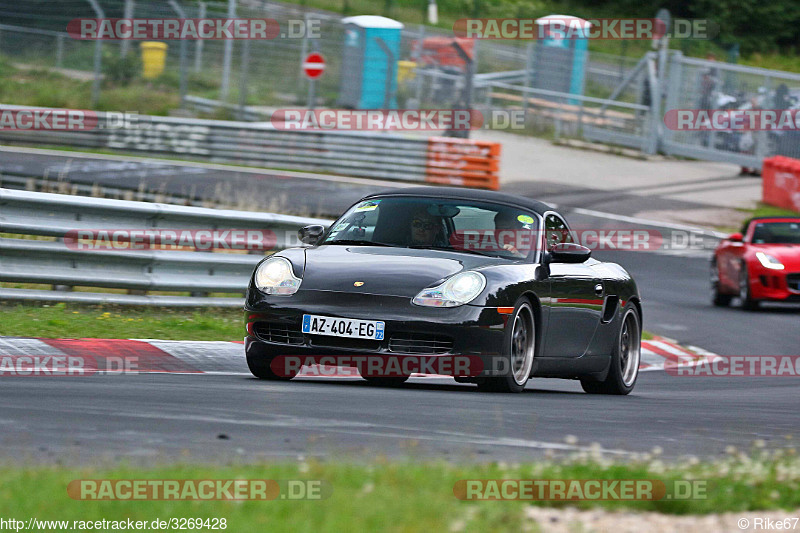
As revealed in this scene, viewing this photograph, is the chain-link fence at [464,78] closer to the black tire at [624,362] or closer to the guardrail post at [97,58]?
the guardrail post at [97,58]

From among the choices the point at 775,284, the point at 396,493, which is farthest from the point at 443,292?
the point at 775,284

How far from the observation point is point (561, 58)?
35.8m

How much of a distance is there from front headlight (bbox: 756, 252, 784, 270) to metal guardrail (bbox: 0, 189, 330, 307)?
790cm

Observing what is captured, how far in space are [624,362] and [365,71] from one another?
74.5 feet

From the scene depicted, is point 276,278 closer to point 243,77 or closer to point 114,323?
point 114,323

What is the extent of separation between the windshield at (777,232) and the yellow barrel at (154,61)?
16.0m

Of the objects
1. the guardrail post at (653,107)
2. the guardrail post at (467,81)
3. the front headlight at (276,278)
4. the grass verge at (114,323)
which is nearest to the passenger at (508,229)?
the front headlight at (276,278)

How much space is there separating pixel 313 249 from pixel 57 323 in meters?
2.34

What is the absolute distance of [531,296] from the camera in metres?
8.50

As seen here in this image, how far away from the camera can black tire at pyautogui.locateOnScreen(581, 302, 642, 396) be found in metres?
9.86

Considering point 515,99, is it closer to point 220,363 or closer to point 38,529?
point 220,363

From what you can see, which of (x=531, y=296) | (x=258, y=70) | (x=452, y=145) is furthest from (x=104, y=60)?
(x=531, y=296)

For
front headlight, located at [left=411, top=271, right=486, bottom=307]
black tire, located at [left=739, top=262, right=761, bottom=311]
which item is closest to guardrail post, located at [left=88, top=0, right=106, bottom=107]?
black tire, located at [left=739, top=262, right=761, bottom=311]

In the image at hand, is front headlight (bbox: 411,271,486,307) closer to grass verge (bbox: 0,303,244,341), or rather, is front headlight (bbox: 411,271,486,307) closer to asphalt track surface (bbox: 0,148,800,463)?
asphalt track surface (bbox: 0,148,800,463)
